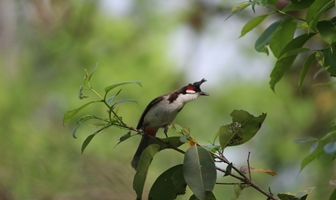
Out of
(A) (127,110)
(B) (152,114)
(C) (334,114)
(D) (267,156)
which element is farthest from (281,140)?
(B) (152,114)

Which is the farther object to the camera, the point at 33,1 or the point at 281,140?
the point at 281,140

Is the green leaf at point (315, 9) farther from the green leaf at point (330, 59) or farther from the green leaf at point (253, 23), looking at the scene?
the green leaf at point (253, 23)

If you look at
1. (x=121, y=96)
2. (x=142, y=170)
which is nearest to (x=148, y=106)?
(x=142, y=170)

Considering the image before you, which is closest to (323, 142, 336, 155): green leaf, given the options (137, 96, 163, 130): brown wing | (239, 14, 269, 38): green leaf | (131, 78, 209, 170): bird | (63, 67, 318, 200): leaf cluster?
(63, 67, 318, 200): leaf cluster

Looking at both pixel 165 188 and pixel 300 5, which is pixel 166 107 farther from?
pixel 300 5

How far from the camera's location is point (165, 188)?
4.68 feet

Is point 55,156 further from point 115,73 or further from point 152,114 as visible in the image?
point 115,73

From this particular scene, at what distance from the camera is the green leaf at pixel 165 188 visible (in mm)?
1422

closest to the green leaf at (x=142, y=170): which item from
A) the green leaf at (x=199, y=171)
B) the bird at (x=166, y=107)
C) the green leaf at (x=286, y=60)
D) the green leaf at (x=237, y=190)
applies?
the green leaf at (x=199, y=171)

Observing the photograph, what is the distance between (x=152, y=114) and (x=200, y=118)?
4.67 metres

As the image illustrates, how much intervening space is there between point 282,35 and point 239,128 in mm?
367

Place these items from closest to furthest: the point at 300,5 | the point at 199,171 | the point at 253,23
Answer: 1. the point at 199,171
2. the point at 300,5
3. the point at 253,23

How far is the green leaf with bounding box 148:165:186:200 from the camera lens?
142 centimetres

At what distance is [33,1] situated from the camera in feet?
16.9
